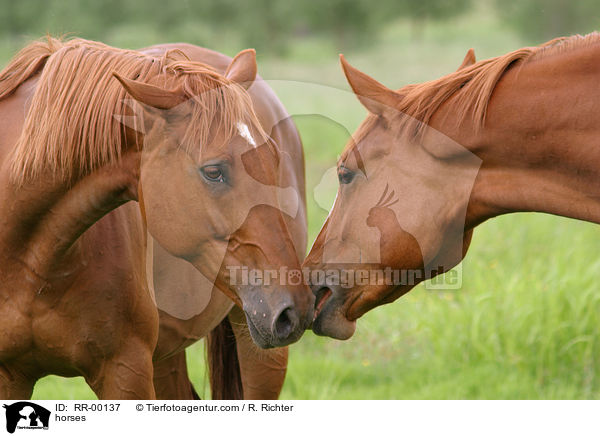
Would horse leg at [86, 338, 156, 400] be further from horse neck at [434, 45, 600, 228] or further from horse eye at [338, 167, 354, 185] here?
horse neck at [434, 45, 600, 228]

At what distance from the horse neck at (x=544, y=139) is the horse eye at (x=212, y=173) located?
0.87 metres

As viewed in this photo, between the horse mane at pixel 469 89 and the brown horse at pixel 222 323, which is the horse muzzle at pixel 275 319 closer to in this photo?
the horse mane at pixel 469 89

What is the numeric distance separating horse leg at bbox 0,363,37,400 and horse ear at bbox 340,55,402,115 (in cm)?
176

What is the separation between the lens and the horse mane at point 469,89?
8.33 feet

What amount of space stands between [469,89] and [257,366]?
2.17 meters

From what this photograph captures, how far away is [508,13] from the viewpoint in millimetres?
16438

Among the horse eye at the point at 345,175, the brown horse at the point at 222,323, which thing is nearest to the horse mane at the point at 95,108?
the horse eye at the point at 345,175

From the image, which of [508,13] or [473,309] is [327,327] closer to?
[473,309]

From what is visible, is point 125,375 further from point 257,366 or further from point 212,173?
point 257,366

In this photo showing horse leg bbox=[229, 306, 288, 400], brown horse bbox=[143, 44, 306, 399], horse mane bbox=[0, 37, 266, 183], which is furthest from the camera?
horse leg bbox=[229, 306, 288, 400]

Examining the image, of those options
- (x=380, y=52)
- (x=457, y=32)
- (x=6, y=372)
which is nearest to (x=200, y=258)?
(x=6, y=372)

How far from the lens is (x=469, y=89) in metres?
2.60
